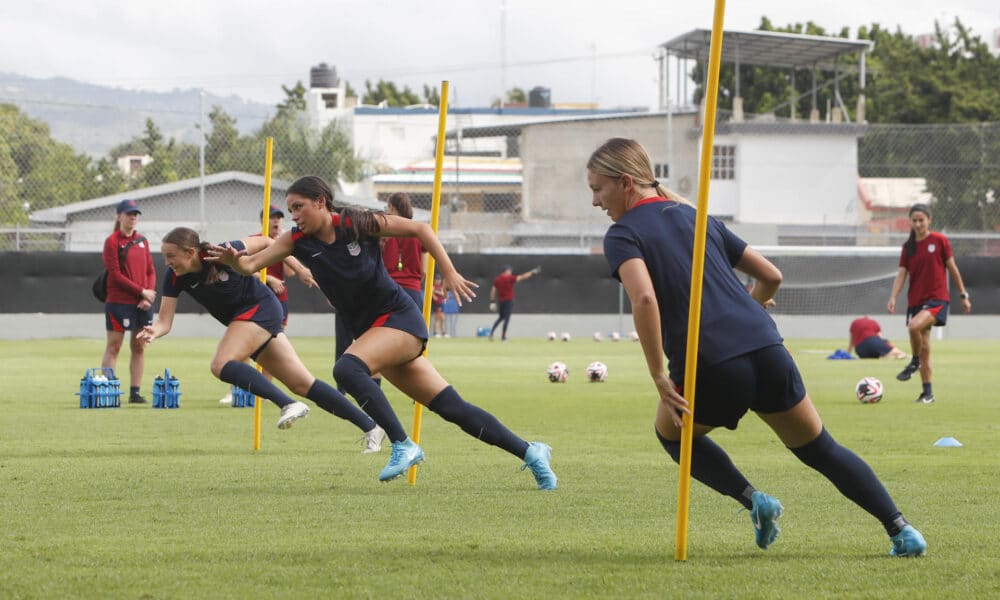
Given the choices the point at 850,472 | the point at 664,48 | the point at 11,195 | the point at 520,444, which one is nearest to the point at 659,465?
the point at 520,444

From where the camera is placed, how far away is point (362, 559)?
225 inches

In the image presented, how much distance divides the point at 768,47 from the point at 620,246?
50779mm

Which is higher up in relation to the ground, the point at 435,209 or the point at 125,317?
the point at 435,209

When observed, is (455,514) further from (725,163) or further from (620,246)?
(725,163)

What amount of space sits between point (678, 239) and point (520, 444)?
2740 mm

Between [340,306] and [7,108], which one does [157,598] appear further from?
[7,108]

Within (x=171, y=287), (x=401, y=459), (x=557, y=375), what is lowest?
(x=557, y=375)

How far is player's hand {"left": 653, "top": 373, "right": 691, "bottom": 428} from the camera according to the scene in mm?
5508

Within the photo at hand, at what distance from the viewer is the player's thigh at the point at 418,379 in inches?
→ 322

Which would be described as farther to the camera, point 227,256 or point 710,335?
point 227,256

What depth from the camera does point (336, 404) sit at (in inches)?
358

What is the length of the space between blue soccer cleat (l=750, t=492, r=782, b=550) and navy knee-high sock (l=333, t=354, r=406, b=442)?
9.31 ft

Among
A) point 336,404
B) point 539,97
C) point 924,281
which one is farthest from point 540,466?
point 539,97

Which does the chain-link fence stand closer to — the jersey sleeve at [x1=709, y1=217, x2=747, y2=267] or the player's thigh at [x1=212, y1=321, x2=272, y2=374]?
the player's thigh at [x1=212, y1=321, x2=272, y2=374]
